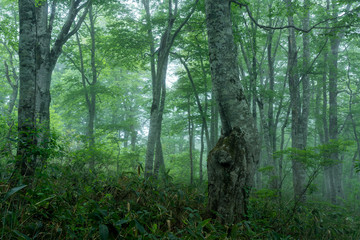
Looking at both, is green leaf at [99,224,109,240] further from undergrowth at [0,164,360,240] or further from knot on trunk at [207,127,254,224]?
knot on trunk at [207,127,254,224]

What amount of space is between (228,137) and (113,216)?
7.18ft

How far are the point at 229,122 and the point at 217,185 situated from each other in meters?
1.06

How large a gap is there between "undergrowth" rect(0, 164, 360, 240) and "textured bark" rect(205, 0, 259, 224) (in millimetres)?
370

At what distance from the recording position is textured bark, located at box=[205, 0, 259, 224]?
3.62 meters

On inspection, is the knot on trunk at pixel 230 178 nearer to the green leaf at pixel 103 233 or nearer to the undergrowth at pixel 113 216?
the undergrowth at pixel 113 216

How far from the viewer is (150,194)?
3834mm

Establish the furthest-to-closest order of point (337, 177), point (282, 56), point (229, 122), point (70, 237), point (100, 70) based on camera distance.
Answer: point (282, 56) → point (100, 70) → point (337, 177) → point (229, 122) → point (70, 237)

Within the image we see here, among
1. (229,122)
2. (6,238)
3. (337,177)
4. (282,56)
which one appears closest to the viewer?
(6,238)

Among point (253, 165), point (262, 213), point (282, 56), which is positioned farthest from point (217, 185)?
point (282, 56)

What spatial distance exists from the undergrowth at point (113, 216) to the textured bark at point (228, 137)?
0.37 metres

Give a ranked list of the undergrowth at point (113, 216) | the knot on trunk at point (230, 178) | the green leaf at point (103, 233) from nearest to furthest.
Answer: the green leaf at point (103, 233) → the undergrowth at point (113, 216) → the knot on trunk at point (230, 178)

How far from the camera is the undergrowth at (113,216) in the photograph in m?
2.27

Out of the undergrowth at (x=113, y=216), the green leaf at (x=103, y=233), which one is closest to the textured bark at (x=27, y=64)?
the undergrowth at (x=113, y=216)

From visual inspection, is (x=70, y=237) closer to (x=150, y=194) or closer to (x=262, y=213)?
(x=150, y=194)
